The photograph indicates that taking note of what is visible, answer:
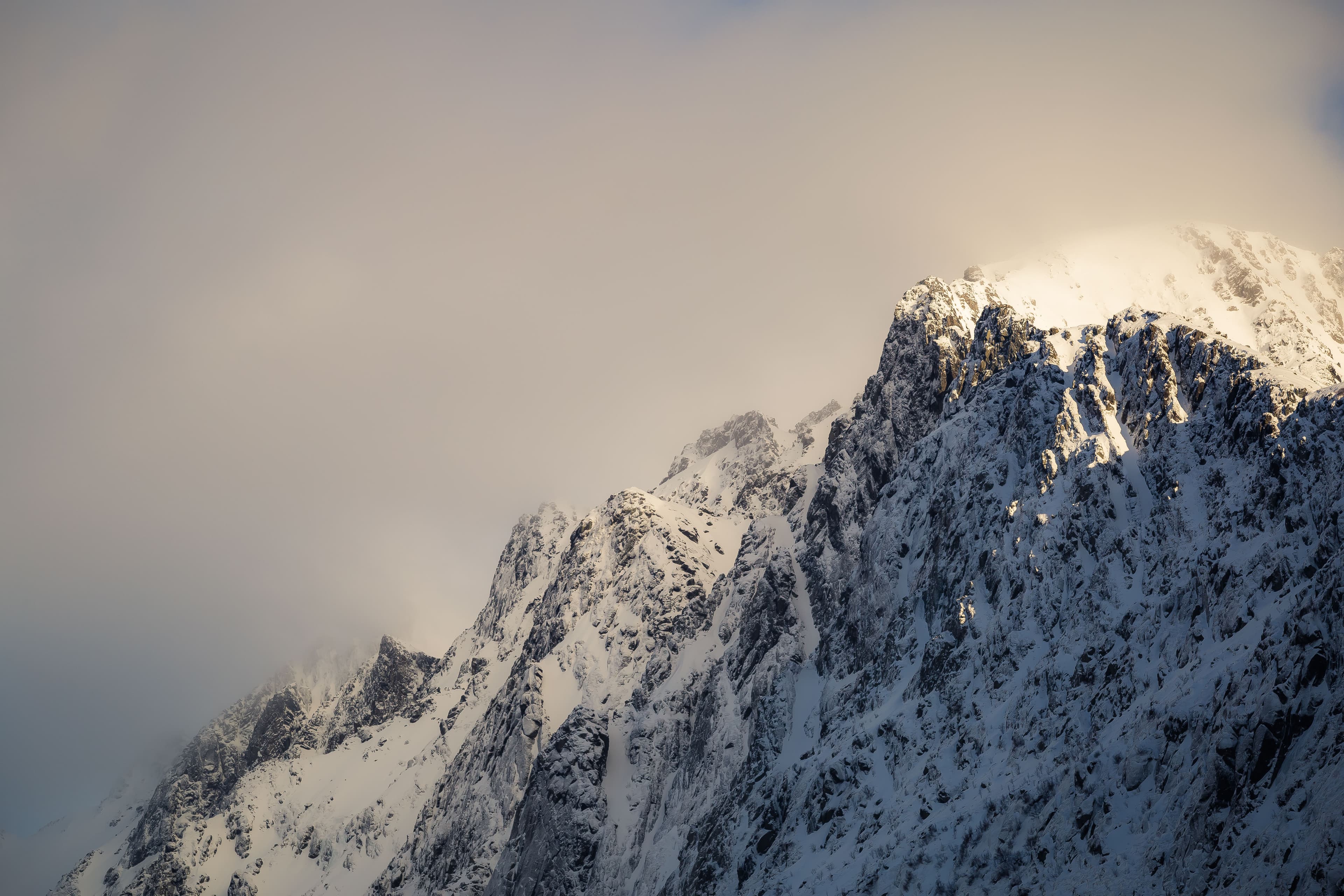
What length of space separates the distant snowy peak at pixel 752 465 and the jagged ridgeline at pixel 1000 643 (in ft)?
57.2

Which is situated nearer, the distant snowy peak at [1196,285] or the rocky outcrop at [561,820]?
the rocky outcrop at [561,820]

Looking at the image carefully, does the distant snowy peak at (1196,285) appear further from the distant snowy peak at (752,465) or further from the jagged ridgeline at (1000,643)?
the distant snowy peak at (752,465)

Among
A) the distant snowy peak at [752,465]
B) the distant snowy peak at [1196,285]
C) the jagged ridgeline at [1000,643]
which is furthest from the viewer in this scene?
the distant snowy peak at [752,465]

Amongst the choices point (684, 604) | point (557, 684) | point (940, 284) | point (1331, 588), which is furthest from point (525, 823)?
point (1331, 588)

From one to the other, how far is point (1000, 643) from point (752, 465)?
4472 inches

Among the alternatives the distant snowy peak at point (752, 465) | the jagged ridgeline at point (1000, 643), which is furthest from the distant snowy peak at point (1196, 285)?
the distant snowy peak at point (752, 465)

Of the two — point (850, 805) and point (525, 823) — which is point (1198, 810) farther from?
point (525, 823)

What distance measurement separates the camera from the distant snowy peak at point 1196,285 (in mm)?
102875

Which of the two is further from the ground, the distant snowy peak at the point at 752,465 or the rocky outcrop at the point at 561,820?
the distant snowy peak at the point at 752,465

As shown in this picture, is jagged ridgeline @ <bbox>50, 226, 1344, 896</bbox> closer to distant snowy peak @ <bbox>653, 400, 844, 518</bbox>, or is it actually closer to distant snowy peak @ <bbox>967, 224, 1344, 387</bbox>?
distant snowy peak @ <bbox>967, 224, 1344, 387</bbox>

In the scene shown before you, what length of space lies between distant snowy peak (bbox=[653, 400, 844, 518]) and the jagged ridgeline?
686 inches

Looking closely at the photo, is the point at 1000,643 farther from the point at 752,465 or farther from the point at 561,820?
the point at 752,465

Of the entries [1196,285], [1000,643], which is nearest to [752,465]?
[1196,285]

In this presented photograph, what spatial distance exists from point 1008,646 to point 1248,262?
86658 mm
